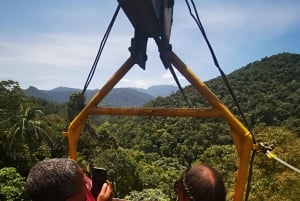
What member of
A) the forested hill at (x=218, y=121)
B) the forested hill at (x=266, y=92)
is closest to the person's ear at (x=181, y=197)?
the forested hill at (x=266, y=92)

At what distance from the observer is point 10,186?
1858 centimetres

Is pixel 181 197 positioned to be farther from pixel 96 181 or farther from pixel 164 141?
pixel 164 141

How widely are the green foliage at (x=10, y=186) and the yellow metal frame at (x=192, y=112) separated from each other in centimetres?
1553

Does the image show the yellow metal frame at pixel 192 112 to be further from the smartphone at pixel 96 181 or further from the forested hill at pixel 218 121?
the forested hill at pixel 218 121

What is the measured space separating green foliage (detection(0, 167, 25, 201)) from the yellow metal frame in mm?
15527

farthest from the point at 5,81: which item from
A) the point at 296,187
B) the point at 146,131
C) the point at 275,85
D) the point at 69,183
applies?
the point at 275,85

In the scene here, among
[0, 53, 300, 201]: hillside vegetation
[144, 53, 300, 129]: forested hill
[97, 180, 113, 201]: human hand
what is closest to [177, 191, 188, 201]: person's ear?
[97, 180, 113, 201]: human hand

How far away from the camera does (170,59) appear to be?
4082 mm

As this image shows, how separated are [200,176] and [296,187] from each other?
18.8 meters

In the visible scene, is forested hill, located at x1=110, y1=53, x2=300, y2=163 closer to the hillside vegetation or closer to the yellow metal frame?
the hillside vegetation

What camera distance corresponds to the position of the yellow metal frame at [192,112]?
3.80m

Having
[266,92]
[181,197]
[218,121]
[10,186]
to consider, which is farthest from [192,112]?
[266,92]

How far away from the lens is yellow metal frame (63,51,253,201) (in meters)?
3.80

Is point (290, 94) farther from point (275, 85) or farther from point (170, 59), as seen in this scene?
point (170, 59)
